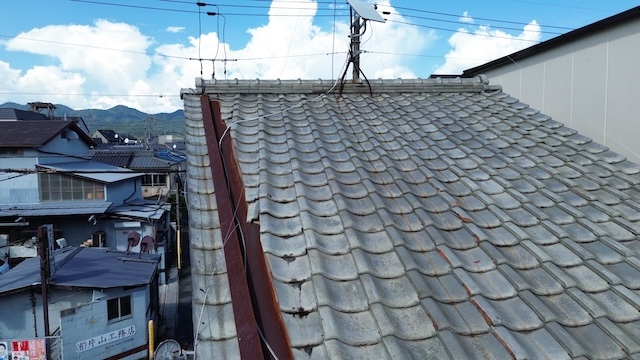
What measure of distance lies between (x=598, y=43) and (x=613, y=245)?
7.26 metres

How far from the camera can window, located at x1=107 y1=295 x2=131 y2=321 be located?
1241 centimetres

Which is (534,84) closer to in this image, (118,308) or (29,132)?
(118,308)

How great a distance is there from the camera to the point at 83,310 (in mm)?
11523

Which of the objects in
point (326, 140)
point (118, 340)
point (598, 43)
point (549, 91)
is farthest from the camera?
point (118, 340)

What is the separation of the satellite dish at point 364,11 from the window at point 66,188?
70.7 feet

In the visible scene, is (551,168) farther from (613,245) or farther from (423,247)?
(423,247)

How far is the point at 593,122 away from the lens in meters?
8.55

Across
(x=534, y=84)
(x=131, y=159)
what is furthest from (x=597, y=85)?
(x=131, y=159)

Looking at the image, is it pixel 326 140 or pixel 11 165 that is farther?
pixel 11 165

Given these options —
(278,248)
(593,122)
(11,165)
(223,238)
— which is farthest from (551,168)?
(11,165)

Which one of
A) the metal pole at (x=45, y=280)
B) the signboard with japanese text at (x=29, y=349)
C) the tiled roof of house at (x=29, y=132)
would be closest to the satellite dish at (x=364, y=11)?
the metal pole at (x=45, y=280)

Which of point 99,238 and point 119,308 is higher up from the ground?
point 99,238

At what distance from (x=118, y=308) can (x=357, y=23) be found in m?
11.8

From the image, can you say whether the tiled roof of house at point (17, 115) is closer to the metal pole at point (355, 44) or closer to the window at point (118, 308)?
the window at point (118, 308)
